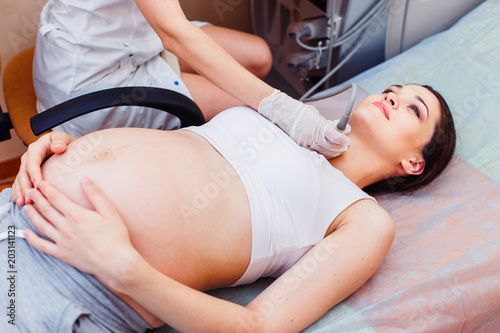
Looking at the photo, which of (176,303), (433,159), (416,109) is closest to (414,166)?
(433,159)

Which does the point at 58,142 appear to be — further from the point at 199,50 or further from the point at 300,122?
the point at 300,122

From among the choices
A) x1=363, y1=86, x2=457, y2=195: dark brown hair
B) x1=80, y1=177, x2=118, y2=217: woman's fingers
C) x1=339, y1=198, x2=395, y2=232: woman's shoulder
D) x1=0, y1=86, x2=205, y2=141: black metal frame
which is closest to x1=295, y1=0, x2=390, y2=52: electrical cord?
x1=363, y1=86, x2=457, y2=195: dark brown hair

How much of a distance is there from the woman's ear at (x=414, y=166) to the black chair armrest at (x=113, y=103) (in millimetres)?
672

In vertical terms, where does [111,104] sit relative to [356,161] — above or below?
above

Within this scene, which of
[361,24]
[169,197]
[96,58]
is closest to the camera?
[169,197]

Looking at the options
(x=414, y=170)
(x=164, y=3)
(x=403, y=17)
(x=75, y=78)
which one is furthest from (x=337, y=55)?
(x=75, y=78)

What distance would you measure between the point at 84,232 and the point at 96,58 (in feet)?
2.31

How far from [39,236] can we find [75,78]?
58 cm

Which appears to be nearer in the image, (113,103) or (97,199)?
(97,199)

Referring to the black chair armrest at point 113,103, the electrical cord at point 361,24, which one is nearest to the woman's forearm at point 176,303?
the black chair armrest at point 113,103

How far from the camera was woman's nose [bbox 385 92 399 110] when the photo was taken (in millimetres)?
1353

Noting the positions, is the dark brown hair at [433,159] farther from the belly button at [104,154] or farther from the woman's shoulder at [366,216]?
the belly button at [104,154]

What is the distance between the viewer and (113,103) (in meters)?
1.19

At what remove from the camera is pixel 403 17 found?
1897mm
